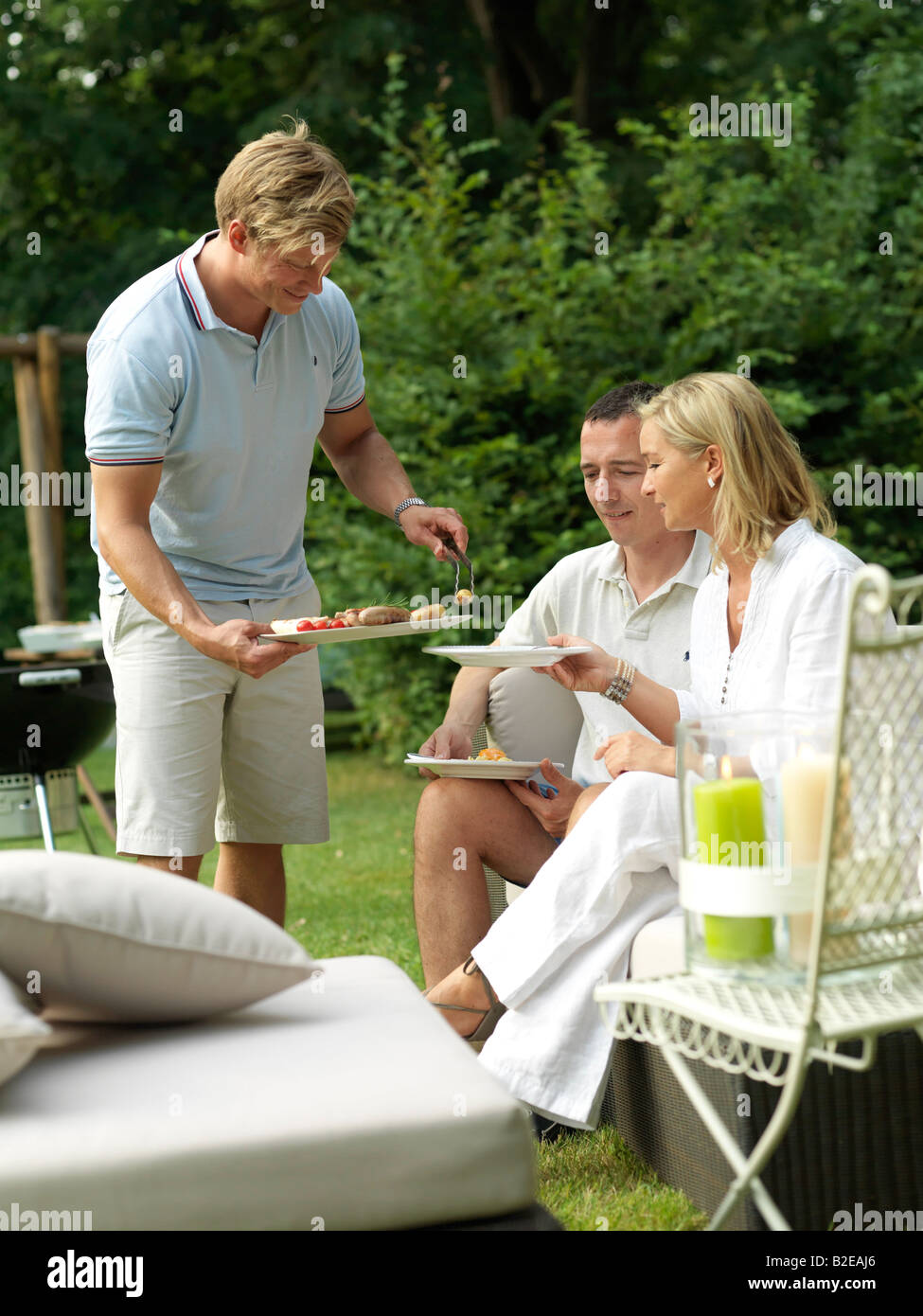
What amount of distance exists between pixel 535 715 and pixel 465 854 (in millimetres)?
428

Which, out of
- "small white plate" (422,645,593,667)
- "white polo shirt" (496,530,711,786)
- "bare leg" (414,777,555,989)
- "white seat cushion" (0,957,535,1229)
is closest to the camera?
"white seat cushion" (0,957,535,1229)

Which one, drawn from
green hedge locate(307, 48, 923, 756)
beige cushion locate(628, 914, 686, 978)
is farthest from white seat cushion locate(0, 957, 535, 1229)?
green hedge locate(307, 48, 923, 756)

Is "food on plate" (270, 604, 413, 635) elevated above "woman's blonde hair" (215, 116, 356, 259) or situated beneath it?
situated beneath

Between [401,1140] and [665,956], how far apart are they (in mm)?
844

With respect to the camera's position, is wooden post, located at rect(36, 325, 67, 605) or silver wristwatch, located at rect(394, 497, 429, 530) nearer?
silver wristwatch, located at rect(394, 497, 429, 530)

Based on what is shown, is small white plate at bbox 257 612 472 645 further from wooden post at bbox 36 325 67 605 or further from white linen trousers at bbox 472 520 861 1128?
wooden post at bbox 36 325 67 605

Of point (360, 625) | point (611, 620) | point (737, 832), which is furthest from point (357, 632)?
point (737, 832)

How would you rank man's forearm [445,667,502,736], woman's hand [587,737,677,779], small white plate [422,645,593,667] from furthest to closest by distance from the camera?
man's forearm [445,667,502,736], small white plate [422,645,593,667], woman's hand [587,737,677,779]

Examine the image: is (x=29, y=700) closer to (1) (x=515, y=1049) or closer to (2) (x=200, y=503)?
(2) (x=200, y=503)

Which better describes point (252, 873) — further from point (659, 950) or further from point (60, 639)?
point (60, 639)

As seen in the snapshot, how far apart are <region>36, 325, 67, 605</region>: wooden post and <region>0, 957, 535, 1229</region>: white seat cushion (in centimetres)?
707

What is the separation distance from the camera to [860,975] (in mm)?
1580

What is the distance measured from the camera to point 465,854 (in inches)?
113

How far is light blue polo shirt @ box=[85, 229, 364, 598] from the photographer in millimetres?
2705
